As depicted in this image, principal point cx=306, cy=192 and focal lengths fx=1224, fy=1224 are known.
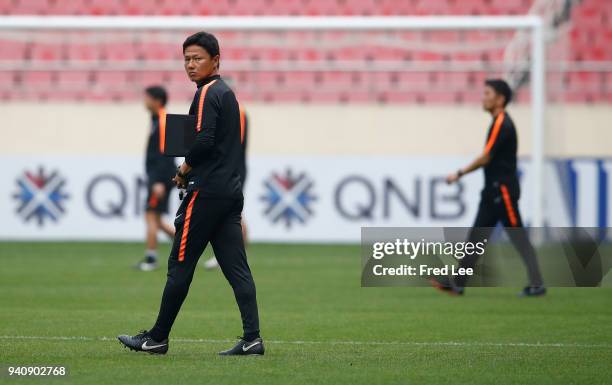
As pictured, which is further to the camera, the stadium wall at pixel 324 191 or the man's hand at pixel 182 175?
the stadium wall at pixel 324 191

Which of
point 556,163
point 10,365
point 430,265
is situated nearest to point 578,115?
point 556,163

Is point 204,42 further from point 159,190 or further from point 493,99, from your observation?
point 159,190

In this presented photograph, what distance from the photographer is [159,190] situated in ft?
46.4

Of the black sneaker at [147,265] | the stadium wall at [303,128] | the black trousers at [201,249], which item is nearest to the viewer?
the black trousers at [201,249]

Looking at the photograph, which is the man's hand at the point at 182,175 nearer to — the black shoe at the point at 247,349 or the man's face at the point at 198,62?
the man's face at the point at 198,62

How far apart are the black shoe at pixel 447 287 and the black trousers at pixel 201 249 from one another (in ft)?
13.8

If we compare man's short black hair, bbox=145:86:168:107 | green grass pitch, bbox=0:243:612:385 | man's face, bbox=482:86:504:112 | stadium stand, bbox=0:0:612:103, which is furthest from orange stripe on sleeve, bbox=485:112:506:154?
stadium stand, bbox=0:0:612:103

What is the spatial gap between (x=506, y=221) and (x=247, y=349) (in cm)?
483

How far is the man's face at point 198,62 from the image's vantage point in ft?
24.0

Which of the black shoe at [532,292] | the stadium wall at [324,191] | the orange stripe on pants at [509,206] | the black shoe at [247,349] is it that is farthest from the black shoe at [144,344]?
the stadium wall at [324,191]

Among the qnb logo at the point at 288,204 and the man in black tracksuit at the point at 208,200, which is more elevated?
the man in black tracksuit at the point at 208,200

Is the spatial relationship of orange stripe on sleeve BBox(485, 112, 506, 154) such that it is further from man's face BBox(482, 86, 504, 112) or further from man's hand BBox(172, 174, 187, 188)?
man's hand BBox(172, 174, 187, 188)

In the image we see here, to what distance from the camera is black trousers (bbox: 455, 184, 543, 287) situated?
11.7 m

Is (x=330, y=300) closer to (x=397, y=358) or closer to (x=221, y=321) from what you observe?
(x=221, y=321)
